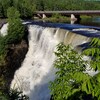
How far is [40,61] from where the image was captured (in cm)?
2672

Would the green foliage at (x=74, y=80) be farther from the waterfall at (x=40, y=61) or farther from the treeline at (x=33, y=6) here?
the treeline at (x=33, y=6)

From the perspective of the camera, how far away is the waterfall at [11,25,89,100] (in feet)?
77.2

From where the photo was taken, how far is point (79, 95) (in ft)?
20.7

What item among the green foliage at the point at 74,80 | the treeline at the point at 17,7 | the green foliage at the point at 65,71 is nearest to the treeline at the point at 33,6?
the treeline at the point at 17,7

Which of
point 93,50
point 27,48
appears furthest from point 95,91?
point 27,48

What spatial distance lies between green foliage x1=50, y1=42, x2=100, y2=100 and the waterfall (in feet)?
43.7

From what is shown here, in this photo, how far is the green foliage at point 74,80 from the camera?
13.8 feet

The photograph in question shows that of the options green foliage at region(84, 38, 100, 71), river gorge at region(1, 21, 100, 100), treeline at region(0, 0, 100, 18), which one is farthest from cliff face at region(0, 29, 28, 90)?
treeline at region(0, 0, 100, 18)

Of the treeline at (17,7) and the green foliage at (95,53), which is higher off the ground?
the green foliage at (95,53)

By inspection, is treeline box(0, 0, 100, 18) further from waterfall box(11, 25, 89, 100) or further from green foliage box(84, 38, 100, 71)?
green foliage box(84, 38, 100, 71)

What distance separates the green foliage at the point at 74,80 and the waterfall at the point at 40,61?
1333 cm

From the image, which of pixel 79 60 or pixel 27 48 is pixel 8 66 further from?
pixel 79 60

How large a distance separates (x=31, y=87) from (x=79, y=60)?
1651 cm

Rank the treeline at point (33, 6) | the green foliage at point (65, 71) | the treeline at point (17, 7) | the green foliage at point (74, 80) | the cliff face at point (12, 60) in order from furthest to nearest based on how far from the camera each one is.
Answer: the treeline at point (33, 6)
the treeline at point (17, 7)
the cliff face at point (12, 60)
the green foliage at point (65, 71)
the green foliage at point (74, 80)
